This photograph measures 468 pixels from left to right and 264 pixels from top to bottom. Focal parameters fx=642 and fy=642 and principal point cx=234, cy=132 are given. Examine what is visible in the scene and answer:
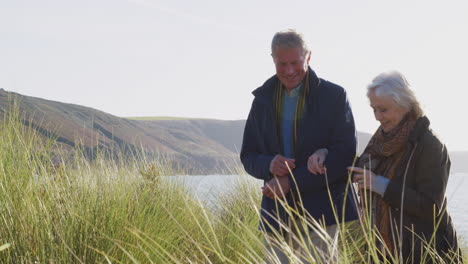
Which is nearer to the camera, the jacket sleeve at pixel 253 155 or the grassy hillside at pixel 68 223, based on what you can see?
the grassy hillside at pixel 68 223

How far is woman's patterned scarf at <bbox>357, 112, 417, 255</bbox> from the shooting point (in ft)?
7.77

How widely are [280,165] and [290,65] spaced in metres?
0.40

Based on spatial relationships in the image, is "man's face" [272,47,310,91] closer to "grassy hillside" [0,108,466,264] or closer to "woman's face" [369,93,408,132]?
"woman's face" [369,93,408,132]

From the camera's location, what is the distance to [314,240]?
2.67 meters

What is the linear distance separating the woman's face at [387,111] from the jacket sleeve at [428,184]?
0.15 m

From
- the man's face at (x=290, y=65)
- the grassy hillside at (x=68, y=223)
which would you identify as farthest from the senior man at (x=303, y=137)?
the grassy hillside at (x=68, y=223)

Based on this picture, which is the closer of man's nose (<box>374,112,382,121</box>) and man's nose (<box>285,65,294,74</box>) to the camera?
man's nose (<box>374,112,382,121</box>)

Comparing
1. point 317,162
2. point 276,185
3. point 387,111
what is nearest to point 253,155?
point 276,185

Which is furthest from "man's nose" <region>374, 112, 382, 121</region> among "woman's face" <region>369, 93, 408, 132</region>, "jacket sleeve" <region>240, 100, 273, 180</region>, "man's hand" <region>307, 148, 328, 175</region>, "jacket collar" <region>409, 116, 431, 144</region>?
"jacket sleeve" <region>240, 100, 273, 180</region>

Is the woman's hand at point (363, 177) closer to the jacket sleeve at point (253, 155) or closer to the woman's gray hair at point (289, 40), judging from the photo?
the jacket sleeve at point (253, 155)

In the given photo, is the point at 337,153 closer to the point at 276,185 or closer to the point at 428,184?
the point at 276,185

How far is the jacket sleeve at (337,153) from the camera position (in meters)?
2.53

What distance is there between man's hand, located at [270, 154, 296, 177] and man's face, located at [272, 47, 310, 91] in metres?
0.31

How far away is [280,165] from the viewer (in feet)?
8.37
